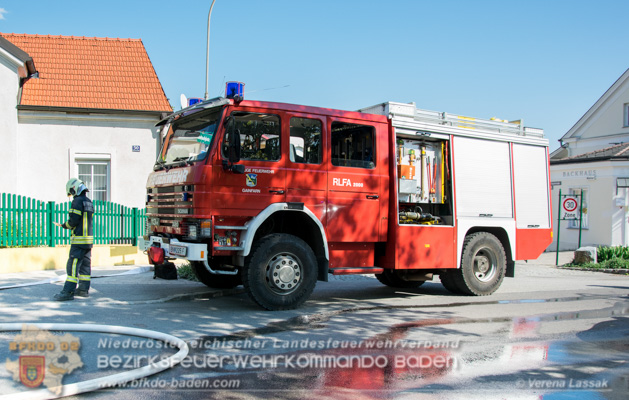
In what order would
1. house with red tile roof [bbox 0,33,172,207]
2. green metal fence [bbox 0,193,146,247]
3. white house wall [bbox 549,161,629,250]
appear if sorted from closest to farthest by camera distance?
1. green metal fence [bbox 0,193,146,247]
2. house with red tile roof [bbox 0,33,172,207]
3. white house wall [bbox 549,161,629,250]

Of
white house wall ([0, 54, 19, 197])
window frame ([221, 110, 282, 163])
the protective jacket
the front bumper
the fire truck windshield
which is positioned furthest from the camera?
white house wall ([0, 54, 19, 197])

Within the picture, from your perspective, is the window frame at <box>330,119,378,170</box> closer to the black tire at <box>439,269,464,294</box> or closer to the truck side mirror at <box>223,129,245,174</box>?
the truck side mirror at <box>223,129,245,174</box>

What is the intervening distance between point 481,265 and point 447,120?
8.34ft

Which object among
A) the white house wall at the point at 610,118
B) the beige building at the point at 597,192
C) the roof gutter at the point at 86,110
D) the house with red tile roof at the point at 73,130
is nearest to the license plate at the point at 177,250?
the house with red tile roof at the point at 73,130

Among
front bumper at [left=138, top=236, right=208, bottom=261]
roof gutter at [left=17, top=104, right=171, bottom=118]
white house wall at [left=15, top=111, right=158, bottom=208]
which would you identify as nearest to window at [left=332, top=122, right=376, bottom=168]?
front bumper at [left=138, top=236, right=208, bottom=261]

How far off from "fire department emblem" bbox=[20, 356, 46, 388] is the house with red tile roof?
11.1 metres

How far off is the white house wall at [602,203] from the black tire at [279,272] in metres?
17.2

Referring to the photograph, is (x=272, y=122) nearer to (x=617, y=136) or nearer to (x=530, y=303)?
(x=530, y=303)

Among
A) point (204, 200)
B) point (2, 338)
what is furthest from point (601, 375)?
Result: point (2, 338)

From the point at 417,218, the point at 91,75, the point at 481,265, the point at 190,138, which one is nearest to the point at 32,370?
the point at 190,138

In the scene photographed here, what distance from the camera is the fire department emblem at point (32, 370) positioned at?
14.5ft

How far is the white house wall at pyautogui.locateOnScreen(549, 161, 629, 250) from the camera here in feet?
68.4

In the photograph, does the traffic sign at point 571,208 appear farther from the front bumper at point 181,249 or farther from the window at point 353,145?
the front bumper at point 181,249

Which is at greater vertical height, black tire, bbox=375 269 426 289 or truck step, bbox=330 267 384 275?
truck step, bbox=330 267 384 275
